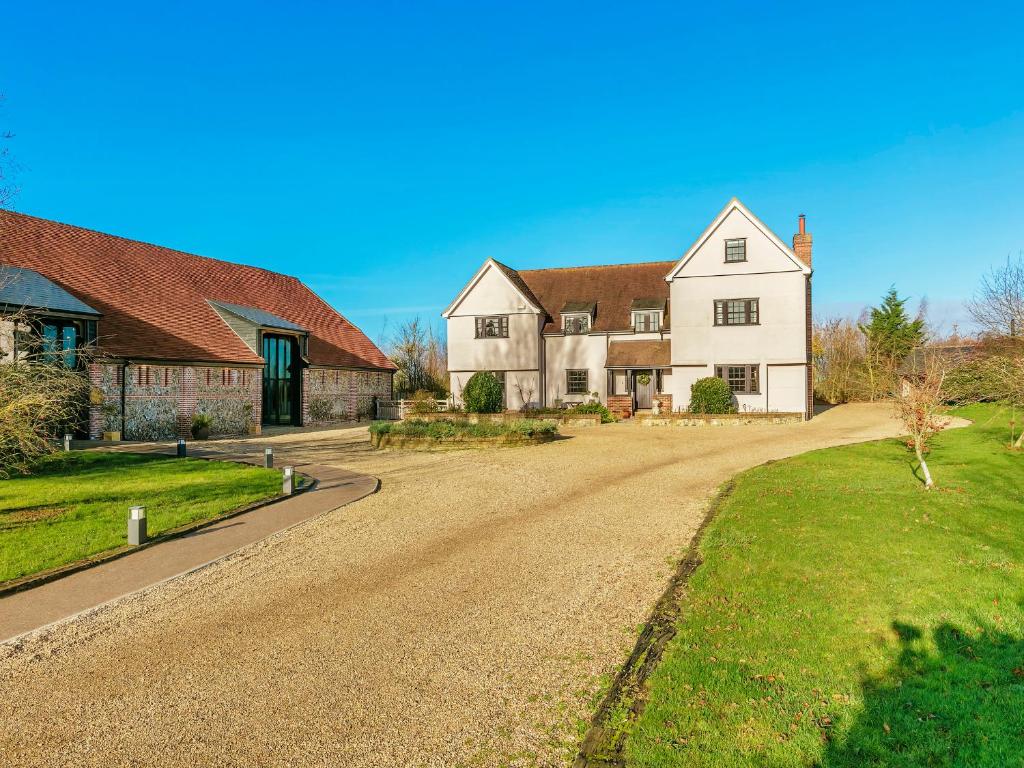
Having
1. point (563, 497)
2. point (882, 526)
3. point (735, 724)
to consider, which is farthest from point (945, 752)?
point (563, 497)

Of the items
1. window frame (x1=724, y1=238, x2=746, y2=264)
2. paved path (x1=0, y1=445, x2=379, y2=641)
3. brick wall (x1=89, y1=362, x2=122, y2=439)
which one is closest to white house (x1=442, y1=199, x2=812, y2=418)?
window frame (x1=724, y1=238, x2=746, y2=264)

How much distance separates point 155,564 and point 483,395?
2284cm

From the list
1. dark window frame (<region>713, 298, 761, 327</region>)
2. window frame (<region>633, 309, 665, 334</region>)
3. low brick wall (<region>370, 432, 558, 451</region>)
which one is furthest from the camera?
window frame (<region>633, 309, 665, 334</region>)

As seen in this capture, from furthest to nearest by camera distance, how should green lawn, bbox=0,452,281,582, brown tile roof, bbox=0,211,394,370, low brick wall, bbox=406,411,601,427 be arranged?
low brick wall, bbox=406,411,601,427 < brown tile roof, bbox=0,211,394,370 < green lawn, bbox=0,452,281,582

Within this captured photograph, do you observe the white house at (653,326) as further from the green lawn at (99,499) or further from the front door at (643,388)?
the green lawn at (99,499)

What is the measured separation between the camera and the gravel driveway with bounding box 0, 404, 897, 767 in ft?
14.4

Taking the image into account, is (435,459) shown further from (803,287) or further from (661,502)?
(803,287)

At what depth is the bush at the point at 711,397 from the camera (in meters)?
28.5

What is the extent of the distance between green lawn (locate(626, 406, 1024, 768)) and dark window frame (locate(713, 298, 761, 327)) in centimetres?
2038

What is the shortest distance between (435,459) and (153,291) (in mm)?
17298

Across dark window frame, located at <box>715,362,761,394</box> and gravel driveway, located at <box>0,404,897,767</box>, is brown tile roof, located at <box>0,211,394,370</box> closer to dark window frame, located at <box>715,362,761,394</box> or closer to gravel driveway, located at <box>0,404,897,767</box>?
gravel driveway, located at <box>0,404,897,767</box>

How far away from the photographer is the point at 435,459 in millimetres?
18562

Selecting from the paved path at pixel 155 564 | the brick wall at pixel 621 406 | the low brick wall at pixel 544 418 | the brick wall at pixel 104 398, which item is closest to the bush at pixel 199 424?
the brick wall at pixel 104 398

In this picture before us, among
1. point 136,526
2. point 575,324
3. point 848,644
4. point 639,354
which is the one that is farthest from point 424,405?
point 848,644
